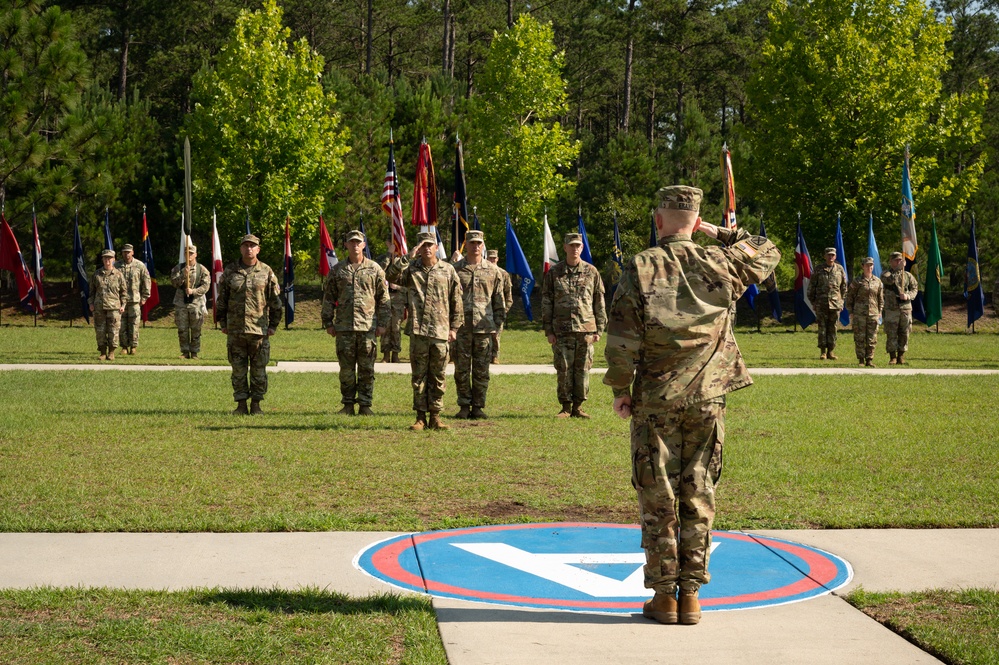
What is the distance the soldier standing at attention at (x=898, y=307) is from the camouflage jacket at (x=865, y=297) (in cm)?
41

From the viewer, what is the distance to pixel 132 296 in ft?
80.0

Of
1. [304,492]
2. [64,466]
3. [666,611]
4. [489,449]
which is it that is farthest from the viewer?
[489,449]

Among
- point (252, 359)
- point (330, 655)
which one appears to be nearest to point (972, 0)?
point (252, 359)

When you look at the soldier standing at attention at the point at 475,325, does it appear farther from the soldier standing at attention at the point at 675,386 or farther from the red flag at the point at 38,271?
the red flag at the point at 38,271

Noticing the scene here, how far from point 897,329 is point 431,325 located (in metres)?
13.7

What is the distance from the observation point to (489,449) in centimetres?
1191

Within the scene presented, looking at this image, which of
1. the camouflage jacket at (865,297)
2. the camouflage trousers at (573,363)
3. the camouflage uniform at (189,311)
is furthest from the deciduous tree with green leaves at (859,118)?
the camouflage trousers at (573,363)

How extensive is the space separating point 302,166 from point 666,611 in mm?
34065

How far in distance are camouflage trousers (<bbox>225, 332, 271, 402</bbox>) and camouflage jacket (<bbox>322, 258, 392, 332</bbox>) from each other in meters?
0.84

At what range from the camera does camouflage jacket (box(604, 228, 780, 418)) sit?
6039 mm

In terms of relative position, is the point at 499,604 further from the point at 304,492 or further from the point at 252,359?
the point at 252,359

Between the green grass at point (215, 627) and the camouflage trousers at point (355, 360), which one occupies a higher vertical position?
the camouflage trousers at point (355, 360)

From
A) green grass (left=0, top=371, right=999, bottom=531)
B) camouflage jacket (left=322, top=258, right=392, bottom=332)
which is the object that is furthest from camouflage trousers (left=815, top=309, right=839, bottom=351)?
camouflage jacket (left=322, top=258, right=392, bottom=332)

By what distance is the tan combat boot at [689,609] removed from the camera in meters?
5.85
